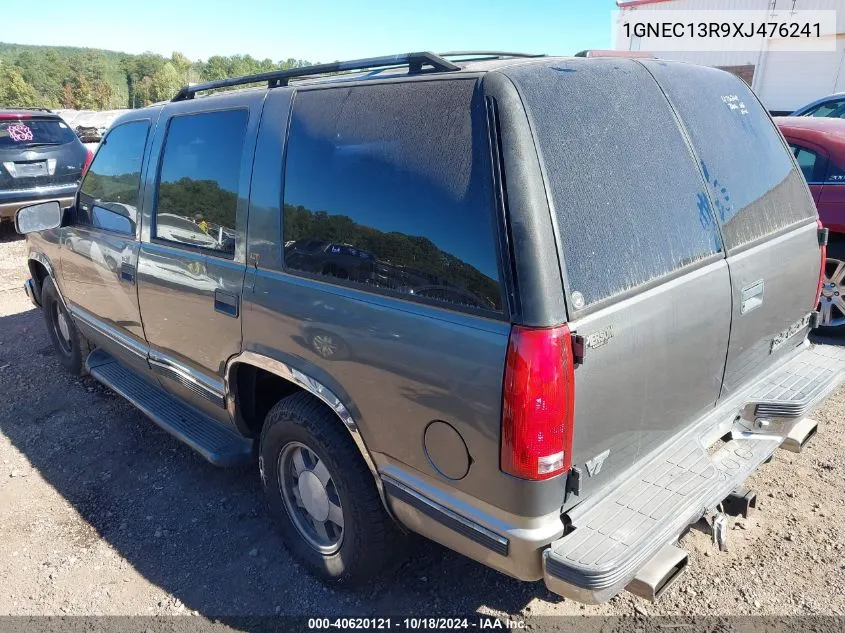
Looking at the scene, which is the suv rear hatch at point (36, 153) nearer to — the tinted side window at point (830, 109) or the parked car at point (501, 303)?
the parked car at point (501, 303)

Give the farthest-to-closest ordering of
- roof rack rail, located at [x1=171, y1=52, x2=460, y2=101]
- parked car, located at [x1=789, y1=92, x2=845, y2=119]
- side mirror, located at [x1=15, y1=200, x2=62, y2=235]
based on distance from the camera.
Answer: parked car, located at [x1=789, y1=92, x2=845, y2=119] → side mirror, located at [x1=15, y1=200, x2=62, y2=235] → roof rack rail, located at [x1=171, y1=52, x2=460, y2=101]

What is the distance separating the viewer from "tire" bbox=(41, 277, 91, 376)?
4.87 m

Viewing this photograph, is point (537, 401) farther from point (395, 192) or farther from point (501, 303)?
point (395, 192)

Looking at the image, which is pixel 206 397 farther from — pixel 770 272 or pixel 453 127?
pixel 770 272

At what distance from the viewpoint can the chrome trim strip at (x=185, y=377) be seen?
3.15 metres

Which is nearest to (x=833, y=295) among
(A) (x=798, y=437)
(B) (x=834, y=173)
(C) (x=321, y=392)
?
(B) (x=834, y=173)

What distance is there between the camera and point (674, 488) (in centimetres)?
220

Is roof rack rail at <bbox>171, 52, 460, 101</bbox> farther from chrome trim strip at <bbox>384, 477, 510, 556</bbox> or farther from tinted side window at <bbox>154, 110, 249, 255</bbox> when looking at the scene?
chrome trim strip at <bbox>384, 477, 510, 556</bbox>

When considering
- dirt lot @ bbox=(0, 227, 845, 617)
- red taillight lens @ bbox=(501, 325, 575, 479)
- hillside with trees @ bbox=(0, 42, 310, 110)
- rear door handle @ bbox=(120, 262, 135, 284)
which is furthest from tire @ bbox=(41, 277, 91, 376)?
hillside with trees @ bbox=(0, 42, 310, 110)

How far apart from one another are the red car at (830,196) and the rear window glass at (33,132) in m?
10.8

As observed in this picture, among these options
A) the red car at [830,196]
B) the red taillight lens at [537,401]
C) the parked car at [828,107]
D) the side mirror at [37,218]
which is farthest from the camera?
the parked car at [828,107]

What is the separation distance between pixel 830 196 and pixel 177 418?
5221 mm

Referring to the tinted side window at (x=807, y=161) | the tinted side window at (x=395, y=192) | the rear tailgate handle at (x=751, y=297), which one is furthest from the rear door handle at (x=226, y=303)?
the tinted side window at (x=807, y=161)

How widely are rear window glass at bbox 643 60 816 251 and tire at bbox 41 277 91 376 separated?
14.5ft
